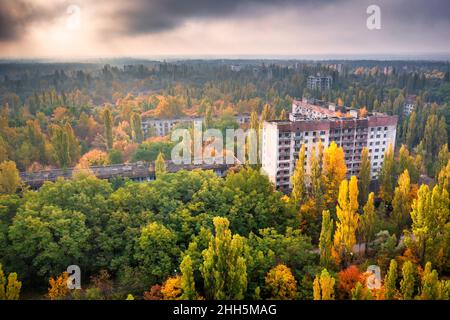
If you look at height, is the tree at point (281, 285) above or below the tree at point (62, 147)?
below

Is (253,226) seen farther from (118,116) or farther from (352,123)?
(118,116)

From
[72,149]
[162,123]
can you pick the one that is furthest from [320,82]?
[72,149]

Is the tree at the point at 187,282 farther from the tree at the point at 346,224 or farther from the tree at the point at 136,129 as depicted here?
the tree at the point at 136,129

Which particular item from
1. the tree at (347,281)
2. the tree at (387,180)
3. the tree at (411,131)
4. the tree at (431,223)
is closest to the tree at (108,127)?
the tree at (387,180)

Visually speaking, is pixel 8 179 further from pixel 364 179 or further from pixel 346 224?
pixel 364 179

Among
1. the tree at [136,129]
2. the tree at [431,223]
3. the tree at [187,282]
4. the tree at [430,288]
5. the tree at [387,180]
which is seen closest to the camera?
the tree at [430,288]

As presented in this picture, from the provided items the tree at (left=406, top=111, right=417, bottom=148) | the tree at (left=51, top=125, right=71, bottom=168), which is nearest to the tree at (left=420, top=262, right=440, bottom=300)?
the tree at (left=51, top=125, right=71, bottom=168)
